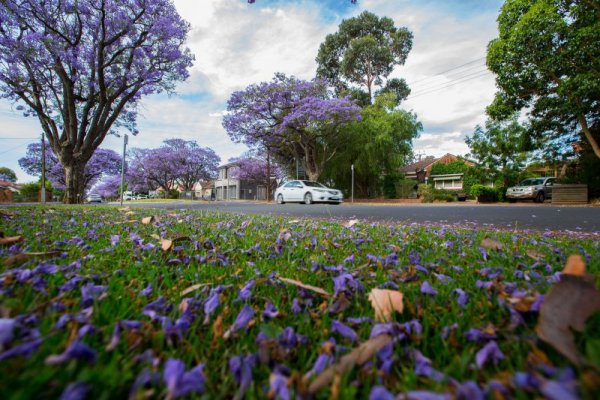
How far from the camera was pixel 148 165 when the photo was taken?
4503 cm

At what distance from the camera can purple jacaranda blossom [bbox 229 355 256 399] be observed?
666mm

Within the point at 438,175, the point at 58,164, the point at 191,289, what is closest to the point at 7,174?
the point at 58,164

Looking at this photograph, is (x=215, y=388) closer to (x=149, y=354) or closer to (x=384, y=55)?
(x=149, y=354)

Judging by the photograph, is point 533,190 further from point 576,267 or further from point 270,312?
point 270,312

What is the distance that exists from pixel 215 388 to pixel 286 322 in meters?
0.39

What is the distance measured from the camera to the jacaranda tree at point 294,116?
2239 cm

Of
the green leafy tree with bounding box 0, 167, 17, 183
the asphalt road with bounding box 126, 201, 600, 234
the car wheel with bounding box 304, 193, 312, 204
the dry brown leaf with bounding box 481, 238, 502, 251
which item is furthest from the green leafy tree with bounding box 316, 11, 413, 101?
the green leafy tree with bounding box 0, 167, 17, 183

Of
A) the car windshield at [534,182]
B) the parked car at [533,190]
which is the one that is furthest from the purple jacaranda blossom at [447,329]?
the car windshield at [534,182]

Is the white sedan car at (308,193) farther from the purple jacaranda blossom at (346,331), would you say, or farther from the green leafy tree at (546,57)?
the purple jacaranda blossom at (346,331)

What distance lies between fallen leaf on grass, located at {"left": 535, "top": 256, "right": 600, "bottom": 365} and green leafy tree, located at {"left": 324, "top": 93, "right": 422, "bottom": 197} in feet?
77.4

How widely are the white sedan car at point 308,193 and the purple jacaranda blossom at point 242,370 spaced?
15.5 metres

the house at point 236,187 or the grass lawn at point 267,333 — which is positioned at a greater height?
the house at point 236,187

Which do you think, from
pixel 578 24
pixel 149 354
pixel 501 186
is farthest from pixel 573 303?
pixel 501 186

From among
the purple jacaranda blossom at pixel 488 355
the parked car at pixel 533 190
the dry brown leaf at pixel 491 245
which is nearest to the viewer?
the purple jacaranda blossom at pixel 488 355
